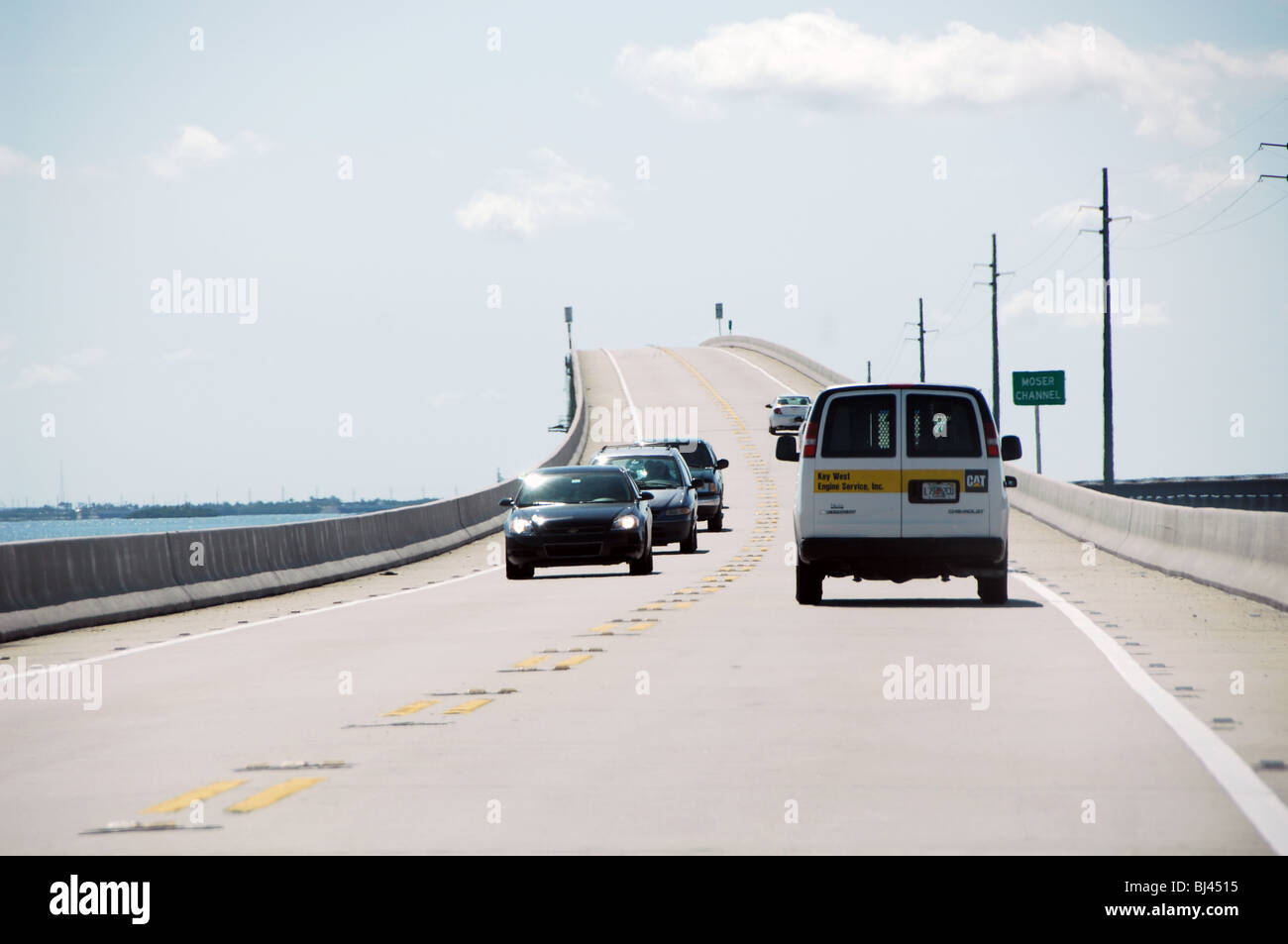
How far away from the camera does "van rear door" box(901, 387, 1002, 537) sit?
19969mm

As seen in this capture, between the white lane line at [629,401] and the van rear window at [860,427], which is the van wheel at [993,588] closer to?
the van rear window at [860,427]

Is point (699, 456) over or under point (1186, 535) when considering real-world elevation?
over

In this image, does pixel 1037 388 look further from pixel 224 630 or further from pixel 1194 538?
pixel 224 630

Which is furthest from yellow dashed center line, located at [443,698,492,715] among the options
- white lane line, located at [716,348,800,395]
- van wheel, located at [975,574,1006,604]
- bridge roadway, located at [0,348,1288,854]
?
white lane line, located at [716,348,800,395]

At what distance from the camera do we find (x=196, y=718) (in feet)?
38.7

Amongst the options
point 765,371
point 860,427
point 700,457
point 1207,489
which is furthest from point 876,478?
point 765,371

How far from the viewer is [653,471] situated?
34.6 m

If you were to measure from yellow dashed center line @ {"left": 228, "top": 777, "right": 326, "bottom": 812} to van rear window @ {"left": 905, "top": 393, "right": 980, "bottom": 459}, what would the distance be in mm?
11791

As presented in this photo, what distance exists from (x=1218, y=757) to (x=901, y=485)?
10470mm

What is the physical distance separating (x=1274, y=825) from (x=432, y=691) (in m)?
6.49

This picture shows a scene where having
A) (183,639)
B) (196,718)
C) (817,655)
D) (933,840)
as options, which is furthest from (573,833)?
(183,639)

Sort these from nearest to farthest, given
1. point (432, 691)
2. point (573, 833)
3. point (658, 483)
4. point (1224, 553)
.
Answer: point (573, 833)
point (432, 691)
point (1224, 553)
point (658, 483)

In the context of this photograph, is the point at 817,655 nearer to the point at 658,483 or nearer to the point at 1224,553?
the point at 1224,553
